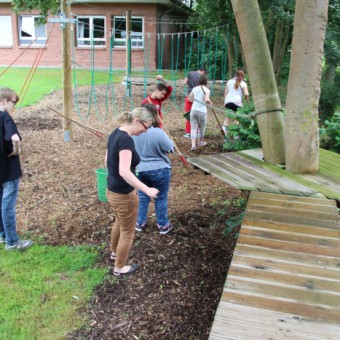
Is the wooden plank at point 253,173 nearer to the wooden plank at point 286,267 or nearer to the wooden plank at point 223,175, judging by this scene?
the wooden plank at point 223,175

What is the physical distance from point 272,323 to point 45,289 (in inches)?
88.3

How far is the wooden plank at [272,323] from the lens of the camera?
1.93 metres

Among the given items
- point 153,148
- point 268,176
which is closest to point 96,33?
point 153,148

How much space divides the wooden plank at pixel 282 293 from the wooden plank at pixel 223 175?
4.70 feet

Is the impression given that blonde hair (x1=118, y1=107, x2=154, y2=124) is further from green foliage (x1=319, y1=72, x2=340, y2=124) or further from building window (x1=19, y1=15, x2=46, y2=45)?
building window (x1=19, y1=15, x2=46, y2=45)

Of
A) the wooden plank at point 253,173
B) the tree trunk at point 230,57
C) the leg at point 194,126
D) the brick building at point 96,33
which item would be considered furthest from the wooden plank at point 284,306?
the brick building at point 96,33

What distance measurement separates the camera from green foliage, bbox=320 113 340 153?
6300mm

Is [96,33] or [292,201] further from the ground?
[96,33]

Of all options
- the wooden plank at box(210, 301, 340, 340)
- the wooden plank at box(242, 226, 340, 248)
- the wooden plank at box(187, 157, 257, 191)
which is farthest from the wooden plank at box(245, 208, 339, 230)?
the wooden plank at box(210, 301, 340, 340)

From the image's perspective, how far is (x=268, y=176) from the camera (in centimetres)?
412

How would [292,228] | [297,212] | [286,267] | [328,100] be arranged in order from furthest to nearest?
Result: 1. [328,100]
2. [297,212]
3. [292,228]
4. [286,267]

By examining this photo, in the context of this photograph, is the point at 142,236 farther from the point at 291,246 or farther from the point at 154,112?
the point at 291,246

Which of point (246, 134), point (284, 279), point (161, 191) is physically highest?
point (284, 279)

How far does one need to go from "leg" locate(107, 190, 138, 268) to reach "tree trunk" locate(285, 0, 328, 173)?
1759mm
